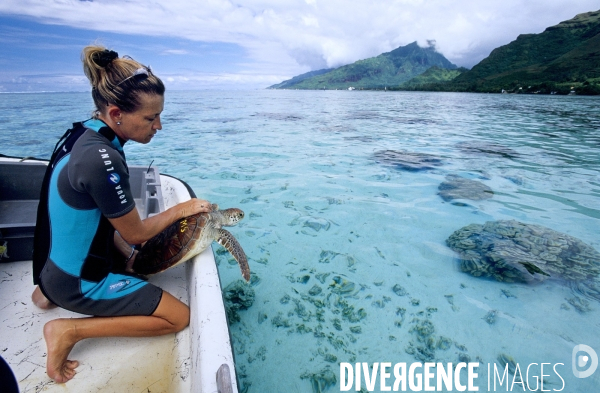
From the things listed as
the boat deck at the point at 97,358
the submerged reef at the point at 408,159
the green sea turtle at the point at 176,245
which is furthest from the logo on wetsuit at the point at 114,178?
the submerged reef at the point at 408,159

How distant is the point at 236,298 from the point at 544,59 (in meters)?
185

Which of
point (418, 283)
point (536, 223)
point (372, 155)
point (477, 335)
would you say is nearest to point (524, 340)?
point (477, 335)

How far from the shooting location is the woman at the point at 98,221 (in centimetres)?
224

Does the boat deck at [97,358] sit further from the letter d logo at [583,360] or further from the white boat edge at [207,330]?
the letter d logo at [583,360]

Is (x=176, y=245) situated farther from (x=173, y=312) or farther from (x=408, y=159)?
(x=408, y=159)

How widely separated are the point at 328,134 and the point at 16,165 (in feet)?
47.4

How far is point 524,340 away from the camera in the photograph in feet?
12.1

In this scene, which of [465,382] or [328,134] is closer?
[465,382]

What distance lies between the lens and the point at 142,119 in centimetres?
250

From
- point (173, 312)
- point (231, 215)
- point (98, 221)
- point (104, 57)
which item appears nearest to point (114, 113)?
point (104, 57)

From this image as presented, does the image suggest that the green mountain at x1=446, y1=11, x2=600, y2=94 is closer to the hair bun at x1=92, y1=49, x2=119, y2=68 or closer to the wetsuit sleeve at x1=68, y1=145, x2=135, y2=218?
the hair bun at x1=92, y1=49, x2=119, y2=68

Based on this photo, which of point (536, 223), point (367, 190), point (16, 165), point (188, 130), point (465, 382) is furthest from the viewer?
point (188, 130)

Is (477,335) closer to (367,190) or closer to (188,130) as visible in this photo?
(367,190)

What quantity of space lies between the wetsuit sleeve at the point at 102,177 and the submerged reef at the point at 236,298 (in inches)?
84.6
